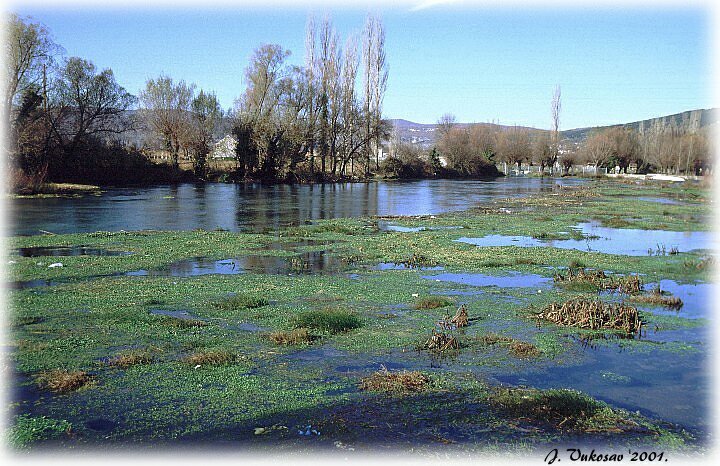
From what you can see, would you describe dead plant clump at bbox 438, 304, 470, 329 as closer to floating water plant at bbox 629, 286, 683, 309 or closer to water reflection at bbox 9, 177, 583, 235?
floating water plant at bbox 629, 286, 683, 309

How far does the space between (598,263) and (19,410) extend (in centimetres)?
1474

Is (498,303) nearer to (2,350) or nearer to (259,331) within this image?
(259,331)

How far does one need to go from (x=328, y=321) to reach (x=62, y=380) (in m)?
4.19

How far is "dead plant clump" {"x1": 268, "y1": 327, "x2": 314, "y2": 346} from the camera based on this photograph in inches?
345

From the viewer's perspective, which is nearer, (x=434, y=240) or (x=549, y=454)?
(x=549, y=454)

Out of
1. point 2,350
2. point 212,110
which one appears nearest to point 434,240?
point 2,350

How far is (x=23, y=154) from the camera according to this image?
4128 centimetres

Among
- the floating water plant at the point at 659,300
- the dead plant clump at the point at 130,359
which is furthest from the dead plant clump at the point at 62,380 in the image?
the floating water plant at the point at 659,300

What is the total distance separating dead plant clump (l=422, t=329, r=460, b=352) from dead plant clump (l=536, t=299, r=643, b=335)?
2432 millimetres

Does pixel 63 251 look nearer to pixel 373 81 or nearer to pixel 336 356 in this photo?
pixel 336 356

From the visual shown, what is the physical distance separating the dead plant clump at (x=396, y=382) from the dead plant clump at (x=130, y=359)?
3.02 meters

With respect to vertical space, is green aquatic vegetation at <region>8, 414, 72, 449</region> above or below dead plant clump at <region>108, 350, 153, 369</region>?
below

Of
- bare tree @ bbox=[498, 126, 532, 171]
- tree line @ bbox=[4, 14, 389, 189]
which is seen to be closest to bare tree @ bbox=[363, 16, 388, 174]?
tree line @ bbox=[4, 14, 389, 189]

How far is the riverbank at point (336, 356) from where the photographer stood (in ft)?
19.7
